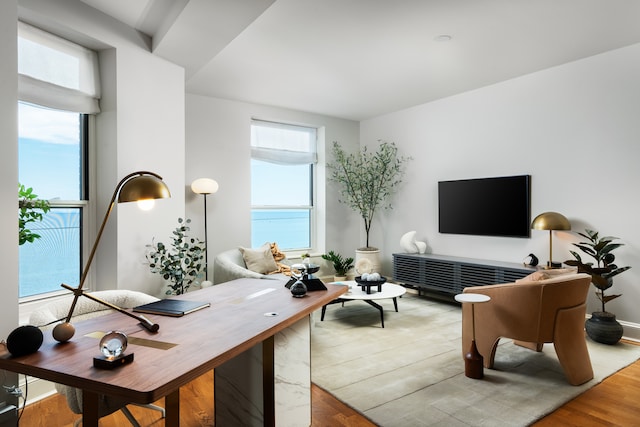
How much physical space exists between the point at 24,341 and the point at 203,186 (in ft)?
11.5

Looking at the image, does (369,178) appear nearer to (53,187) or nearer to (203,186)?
(203,186)

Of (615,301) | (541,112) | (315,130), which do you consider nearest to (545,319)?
(615,301)

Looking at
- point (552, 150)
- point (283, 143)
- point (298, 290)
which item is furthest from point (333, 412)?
point (283, 143)

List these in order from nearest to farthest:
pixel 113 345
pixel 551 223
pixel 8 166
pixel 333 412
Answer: pixel 113 345 < pixel 8 166 < pixel 333 412 < pixel 551 223

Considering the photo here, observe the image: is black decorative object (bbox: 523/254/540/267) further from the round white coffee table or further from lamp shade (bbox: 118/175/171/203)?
lamp shade (bbox: 118/175/171/203)

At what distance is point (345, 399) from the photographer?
98.2 inches

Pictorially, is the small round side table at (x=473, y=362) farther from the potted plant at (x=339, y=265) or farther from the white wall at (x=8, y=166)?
the potted plant at (x=339, y=265)

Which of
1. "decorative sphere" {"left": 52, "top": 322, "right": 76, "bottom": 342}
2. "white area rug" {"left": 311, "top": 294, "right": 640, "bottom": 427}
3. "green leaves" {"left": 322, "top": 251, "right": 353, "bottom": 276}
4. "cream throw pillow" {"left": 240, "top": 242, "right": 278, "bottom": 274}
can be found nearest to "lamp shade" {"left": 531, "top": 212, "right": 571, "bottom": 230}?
"white area rug" {"left": 311, "top": 294, "right": 640, "bottom": 427}

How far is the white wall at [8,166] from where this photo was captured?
2029 millimetres

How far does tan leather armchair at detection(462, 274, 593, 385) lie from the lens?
266cm

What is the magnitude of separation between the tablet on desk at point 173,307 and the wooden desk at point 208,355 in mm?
45

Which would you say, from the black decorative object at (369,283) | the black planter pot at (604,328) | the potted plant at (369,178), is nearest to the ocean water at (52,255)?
the black decorative object at (369,283)

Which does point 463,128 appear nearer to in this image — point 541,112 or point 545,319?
point 541,112

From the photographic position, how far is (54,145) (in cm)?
301
